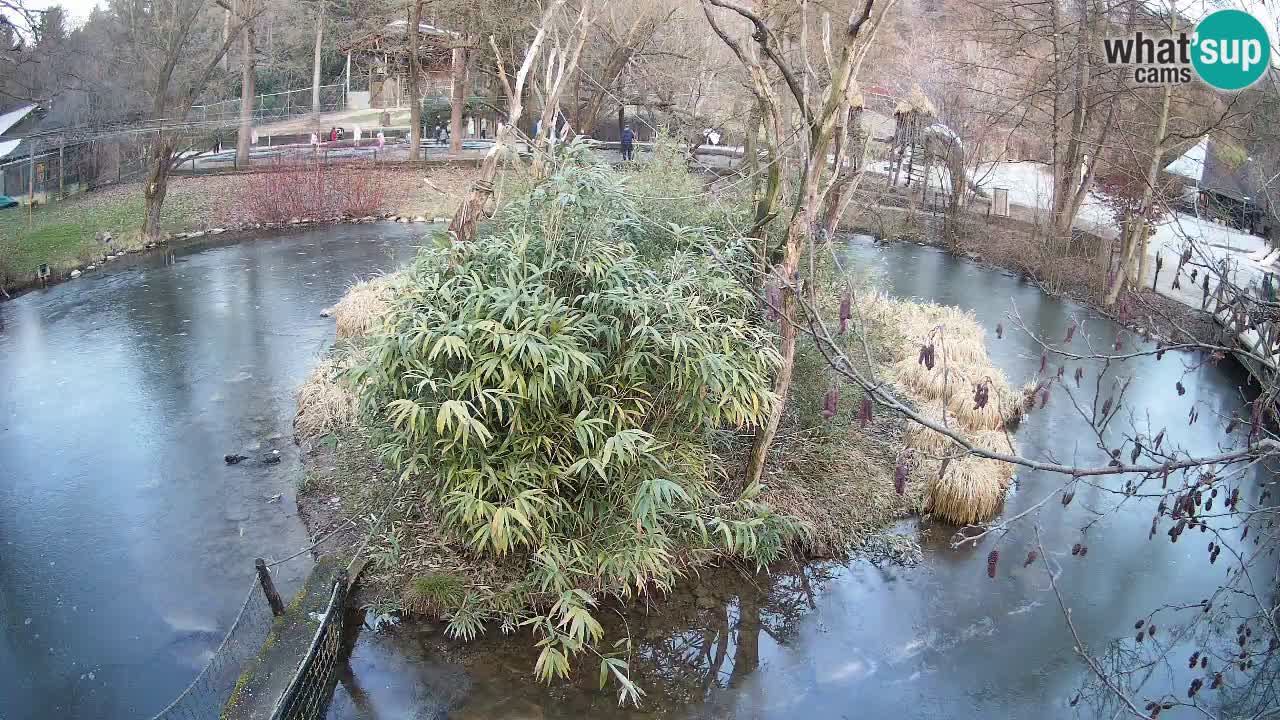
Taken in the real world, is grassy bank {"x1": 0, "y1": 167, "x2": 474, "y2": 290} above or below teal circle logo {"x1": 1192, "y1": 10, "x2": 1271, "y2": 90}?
below

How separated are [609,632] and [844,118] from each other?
12.6 ft

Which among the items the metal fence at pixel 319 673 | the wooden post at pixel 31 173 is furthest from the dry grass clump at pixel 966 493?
the wooden post at pixel 31 173

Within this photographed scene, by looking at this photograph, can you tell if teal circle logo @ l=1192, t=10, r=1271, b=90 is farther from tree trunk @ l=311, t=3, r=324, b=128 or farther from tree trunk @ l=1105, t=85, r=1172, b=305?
tree trunk @ l=311, t=3, r=324, b=128

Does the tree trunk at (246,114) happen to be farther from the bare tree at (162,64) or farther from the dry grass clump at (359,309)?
the dry grass clump at (359,309)

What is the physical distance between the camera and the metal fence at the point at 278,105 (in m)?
24.2

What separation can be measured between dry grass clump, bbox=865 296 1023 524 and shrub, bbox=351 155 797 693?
165 cm

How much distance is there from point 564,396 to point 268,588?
82.3 inches

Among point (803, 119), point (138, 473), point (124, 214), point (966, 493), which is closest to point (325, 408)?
point (138, 473)

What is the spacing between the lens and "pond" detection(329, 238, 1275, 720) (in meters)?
5.52

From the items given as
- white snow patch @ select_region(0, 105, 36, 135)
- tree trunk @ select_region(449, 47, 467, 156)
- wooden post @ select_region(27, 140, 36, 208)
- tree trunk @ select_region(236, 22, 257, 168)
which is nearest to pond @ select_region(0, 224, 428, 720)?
wooden post @ select_region(27, 140, 36, 208)

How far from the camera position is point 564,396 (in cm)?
568

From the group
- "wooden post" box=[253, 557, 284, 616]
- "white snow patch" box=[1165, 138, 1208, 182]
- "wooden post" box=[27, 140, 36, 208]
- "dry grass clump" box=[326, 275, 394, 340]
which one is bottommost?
"wooden post" box=[253, 557, 284, 616]

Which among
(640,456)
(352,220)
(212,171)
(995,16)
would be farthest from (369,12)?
(640,456)

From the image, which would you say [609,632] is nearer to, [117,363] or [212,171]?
[117,363]
